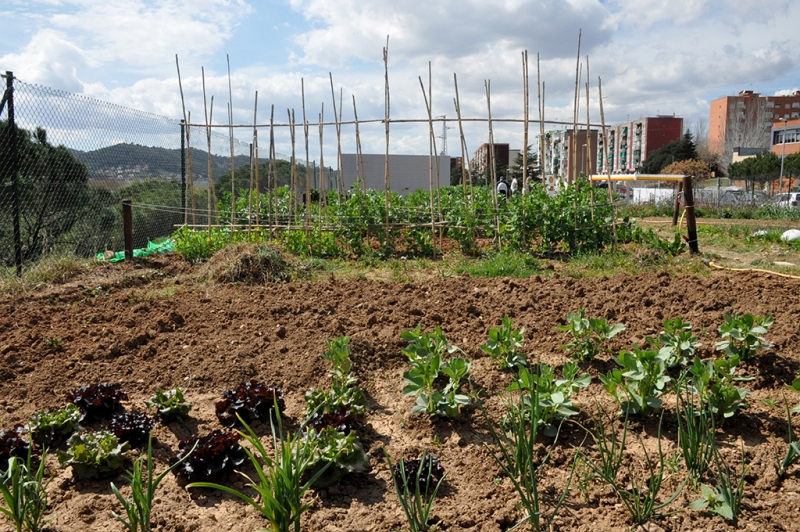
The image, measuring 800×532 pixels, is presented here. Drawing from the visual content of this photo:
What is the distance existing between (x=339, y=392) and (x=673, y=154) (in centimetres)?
6122

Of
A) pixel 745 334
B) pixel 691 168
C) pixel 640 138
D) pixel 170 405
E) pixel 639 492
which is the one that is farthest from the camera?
pixel 640 138

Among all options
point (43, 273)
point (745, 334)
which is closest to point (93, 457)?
point (745, 334)

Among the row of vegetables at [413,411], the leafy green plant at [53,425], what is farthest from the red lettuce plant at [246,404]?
the leafy green plant at [53,425]

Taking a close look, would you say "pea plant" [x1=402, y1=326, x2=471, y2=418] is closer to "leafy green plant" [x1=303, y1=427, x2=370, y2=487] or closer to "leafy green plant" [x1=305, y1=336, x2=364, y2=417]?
"leafy green plant" [x1=305, y1=336, x2=364, y2=417]

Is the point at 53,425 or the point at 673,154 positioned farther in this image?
the point at 673,154

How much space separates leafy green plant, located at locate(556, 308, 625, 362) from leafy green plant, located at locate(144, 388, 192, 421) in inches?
90.4

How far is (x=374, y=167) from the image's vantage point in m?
37.2

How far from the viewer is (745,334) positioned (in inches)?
139

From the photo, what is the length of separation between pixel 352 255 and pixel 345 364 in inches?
217

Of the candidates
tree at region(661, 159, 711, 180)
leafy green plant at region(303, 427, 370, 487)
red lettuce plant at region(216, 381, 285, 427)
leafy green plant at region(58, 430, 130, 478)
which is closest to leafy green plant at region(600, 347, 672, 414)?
leafy green plant at region(303, 427, 370, 487)

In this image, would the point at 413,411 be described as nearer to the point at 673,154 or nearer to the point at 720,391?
the point at 720,391

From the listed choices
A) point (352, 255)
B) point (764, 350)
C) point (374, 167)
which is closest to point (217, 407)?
point (764, 350)

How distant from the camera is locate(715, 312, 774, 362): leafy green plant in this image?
3.53 m

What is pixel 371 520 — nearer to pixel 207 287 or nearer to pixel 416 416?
pixel 416 416
